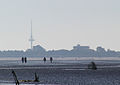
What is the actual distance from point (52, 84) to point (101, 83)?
5022 mm

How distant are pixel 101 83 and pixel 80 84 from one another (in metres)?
2.33

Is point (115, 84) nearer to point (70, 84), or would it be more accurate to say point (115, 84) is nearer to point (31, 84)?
point (70, 84)

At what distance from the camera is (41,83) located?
51.3 metres

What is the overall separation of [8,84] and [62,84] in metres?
5.50

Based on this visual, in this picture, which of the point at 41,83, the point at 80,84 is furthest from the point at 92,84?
the point at 41,83

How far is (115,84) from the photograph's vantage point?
162 feet

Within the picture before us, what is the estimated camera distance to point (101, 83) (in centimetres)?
5066

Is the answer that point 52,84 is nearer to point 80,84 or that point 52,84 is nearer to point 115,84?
point 80,84

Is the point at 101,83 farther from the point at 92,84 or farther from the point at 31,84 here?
the point at 31,84

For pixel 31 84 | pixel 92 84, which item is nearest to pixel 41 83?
pixel 31 84

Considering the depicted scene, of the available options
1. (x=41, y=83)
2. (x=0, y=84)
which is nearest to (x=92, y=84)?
(x=41, y=83)

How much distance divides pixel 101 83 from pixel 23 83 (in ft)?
26.6

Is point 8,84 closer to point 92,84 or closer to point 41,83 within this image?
point 41,83

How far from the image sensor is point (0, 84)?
1986 inches
